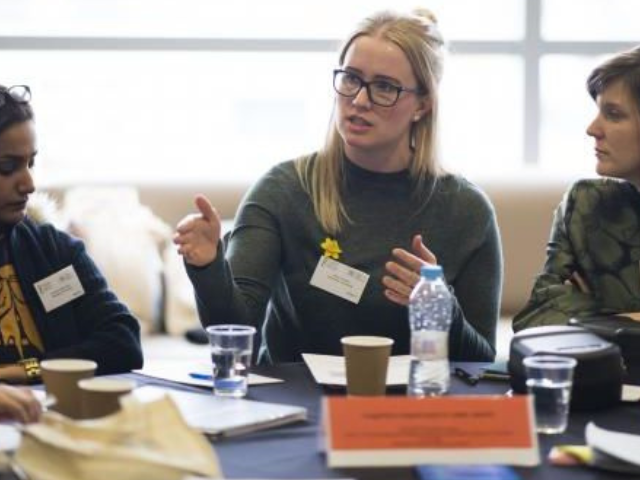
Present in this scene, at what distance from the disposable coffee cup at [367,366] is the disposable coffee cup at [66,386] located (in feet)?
1.32

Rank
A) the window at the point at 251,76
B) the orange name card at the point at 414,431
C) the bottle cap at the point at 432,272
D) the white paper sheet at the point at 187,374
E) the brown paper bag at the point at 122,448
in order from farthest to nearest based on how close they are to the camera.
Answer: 1. the window at the point at 251,76
2. the white paper sheet at the point at 187,374
3. the bottle cap at the point at 432,272
4. the orange name card at the point at 414,431
5. the brown paper bag at the point at 122,448

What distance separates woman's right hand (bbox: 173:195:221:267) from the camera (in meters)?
2.17

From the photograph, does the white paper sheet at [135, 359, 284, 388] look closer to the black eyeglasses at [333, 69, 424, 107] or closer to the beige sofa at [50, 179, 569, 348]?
the black eyeglasses at [333, 69, 424, 107]

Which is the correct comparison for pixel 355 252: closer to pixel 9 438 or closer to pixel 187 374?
pixel 187 374

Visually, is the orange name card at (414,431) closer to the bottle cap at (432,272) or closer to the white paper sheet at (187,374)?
the bottle cap at (432,272)

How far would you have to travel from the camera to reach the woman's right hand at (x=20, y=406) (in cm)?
157

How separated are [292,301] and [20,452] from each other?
129 cm

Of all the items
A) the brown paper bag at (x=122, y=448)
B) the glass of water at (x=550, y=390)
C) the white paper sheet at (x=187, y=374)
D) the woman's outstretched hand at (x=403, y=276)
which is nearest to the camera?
the brown paper bag at (x=122, y=448)

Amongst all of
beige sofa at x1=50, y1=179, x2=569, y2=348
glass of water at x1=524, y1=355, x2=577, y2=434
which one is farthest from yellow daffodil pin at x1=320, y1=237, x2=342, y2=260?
beige sofa at x1=50, y1=179, x2=569, y2=348

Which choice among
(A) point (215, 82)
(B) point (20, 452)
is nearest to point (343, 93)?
(B) point (20, 452)

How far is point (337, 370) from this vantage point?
Answer: 2.02 m

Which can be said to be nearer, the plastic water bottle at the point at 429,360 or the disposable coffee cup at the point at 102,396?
the disposable coffee cup at the point at 102,396

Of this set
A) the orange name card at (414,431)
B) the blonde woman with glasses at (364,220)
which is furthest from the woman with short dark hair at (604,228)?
the orange name card at (414,431)

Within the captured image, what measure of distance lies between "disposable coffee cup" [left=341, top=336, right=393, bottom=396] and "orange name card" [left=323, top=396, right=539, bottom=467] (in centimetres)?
34
